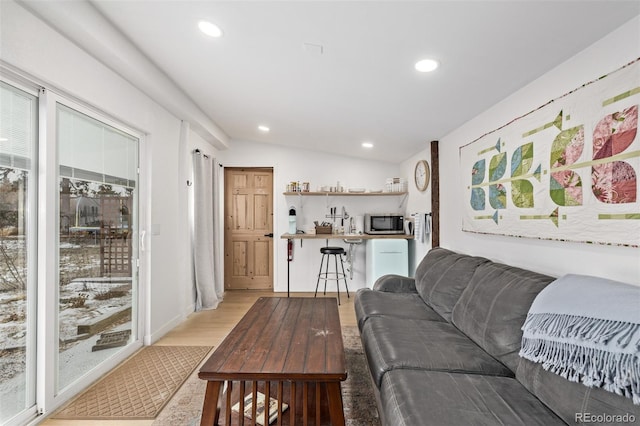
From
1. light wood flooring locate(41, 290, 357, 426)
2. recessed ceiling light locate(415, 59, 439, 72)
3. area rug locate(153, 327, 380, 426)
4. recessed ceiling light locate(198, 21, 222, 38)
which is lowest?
light wood flooring locate(41, 290, 357, 426)

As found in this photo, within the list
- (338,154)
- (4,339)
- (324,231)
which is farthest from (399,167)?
(4,339)

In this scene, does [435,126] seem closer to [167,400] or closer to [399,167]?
[399,167]

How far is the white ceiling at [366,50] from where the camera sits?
144cm

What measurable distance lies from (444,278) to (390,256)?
186cm

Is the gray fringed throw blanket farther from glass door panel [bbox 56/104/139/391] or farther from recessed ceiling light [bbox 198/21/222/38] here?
glass door panel [bbox 56/104/139/391]

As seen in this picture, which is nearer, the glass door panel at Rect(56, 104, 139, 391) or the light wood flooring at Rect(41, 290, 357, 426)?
the light wood flooring at Rect(41, 290, 357, 426)

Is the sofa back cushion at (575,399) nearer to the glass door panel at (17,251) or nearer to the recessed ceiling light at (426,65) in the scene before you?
the recessed ceiling light at (426,65)

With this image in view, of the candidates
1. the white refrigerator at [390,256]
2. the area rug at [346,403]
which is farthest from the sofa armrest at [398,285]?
the white refrigerator at [390,256]

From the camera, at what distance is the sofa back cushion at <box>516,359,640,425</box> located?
99 cm

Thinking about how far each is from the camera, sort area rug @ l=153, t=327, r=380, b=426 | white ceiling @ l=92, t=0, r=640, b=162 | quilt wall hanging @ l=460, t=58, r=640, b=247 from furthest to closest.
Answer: area rug @ l=153, t=327, r=380, b=426, white ceiling @ l=92, t=0, r=640, b=162, quilt wall hanging @ l=460, t=58, r=640, b=247

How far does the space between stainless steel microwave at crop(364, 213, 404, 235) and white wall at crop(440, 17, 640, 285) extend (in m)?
1.51

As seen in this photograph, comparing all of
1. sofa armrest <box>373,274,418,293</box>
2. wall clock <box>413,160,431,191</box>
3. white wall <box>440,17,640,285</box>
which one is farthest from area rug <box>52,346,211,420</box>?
wall clock <box>413,160,431,191</box>

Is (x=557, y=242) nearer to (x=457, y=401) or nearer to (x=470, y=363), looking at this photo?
(x=470, y=363)

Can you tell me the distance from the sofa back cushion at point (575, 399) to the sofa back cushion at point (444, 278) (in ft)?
2.95
